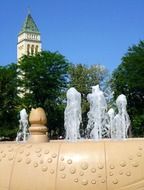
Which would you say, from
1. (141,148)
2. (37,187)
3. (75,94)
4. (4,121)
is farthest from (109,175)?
(4,121)

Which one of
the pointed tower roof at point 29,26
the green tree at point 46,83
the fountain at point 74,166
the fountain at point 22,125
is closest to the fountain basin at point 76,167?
the fountain at point 74,166

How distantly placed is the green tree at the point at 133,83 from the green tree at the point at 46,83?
6.57 m

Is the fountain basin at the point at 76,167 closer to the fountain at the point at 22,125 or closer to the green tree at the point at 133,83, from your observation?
the fountain at the point at 22,125

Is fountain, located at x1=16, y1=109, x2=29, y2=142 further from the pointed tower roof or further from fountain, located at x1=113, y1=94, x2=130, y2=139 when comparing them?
the pointed tower roof

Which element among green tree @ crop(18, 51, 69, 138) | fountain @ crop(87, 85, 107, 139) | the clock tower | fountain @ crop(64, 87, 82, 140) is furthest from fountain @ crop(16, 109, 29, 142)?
the clock tower

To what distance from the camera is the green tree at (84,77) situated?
55266 mm

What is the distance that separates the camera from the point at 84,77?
5603 centimetres

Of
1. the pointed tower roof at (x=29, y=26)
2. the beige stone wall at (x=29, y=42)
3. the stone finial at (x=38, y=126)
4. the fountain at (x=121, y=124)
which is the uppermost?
the pointed tower roof at (x=29, y=26)

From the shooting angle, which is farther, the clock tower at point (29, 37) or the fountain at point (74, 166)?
the clock tower at point (29, 37)

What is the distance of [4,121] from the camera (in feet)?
169

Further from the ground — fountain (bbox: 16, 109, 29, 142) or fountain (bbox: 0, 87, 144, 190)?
fountain (bbox: 16, 109, 29, 142)

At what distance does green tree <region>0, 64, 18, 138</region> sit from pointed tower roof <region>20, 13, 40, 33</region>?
8302 centimetres

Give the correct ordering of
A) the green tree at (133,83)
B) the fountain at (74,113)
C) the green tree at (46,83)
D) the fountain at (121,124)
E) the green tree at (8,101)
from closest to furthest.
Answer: the fountain at (74,113)
the fountain at (121,124)
the green tree at (133,83)
the green tree at (8,101)
the green tree at (46,83)

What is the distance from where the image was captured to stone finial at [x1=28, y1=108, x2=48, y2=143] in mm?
7684
